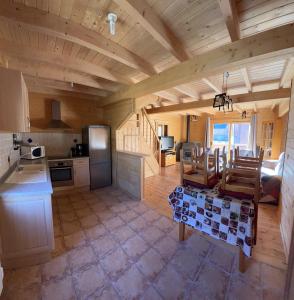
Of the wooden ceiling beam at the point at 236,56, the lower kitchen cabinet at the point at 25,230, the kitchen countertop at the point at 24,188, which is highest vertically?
the wooden ceiling beam at the point at 236,56

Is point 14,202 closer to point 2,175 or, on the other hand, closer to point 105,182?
point 2,175

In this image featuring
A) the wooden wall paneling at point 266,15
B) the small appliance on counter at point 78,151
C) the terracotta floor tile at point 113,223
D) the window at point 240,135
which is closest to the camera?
the wooden wall paneling at point 266,15

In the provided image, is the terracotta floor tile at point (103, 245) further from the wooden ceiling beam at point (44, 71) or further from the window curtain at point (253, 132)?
the window curtain at point (253, 132)

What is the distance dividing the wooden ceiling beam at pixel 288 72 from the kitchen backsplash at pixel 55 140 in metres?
4.67

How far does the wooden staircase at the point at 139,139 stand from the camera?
424 cm

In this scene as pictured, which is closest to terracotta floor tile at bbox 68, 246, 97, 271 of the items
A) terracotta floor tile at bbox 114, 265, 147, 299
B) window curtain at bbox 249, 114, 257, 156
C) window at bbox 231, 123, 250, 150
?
terracotta floor tile at bbox 114, 265, 147, 299

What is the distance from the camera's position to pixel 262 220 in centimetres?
261

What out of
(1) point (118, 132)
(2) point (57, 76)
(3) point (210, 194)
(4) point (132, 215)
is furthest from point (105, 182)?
(3) point (210, 194)

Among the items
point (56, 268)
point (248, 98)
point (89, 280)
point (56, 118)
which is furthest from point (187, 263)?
point (56, 118)

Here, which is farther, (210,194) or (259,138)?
(259,138)

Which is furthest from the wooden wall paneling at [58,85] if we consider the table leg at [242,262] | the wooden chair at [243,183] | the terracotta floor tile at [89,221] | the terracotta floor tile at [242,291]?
the terracotta floor tile at [242,291]

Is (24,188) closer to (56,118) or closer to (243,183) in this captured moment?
(243,183)

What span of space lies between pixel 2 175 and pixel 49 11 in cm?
196

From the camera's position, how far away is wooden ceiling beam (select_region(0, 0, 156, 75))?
1361 millimetres
